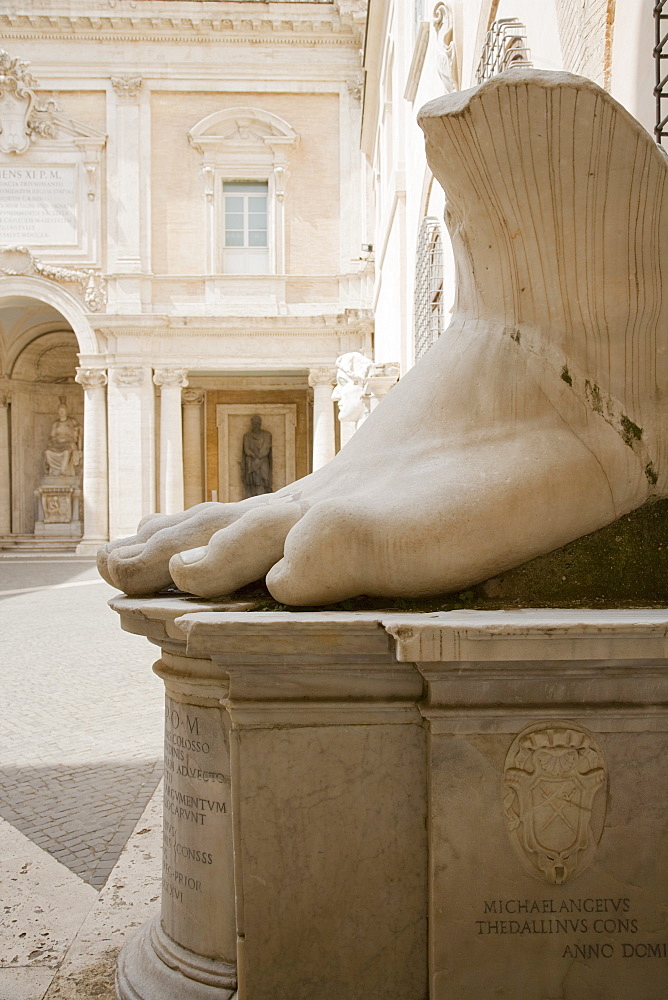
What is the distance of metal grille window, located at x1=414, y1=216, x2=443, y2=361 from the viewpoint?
8.52 meters

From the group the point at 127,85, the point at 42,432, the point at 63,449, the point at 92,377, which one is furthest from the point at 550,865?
the point at 42,432

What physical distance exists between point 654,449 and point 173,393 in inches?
676

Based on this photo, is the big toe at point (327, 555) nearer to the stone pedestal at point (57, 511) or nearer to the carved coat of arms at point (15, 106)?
the carved coat of arms at point (15, 106)

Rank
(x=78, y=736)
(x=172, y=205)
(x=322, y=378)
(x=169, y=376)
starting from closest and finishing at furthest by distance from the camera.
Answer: (x=78, y=736)
(x=169, y=376)
(x=322, y=378)
(x=172, y=205)

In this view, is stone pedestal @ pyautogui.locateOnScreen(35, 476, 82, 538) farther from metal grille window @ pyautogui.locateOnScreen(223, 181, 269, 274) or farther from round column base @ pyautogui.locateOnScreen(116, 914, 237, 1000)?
round column base @ pyautogui.locateOnScreen(116, 914, 237, 1000)

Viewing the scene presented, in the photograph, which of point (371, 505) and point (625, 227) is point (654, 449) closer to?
point (625, 227)

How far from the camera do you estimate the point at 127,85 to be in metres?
18.4

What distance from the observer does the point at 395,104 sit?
12984 millimetres

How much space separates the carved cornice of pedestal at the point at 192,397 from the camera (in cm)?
2123

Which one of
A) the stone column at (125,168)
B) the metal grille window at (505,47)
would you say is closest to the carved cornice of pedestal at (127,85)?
the stone column at (125,168)

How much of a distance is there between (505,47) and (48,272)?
49.1ft

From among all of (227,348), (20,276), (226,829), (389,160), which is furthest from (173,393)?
(226,829)

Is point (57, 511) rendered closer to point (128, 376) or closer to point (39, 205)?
point (128, 376)

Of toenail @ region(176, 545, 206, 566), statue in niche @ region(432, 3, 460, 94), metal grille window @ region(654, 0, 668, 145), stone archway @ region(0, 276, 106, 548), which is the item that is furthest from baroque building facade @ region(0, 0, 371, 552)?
toenail @ region(176, 545, 206, 566)
